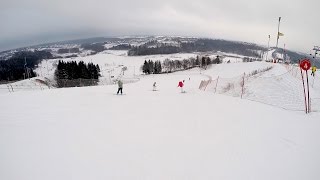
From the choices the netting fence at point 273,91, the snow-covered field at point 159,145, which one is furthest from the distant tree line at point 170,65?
the snow-covered field at point 159,145

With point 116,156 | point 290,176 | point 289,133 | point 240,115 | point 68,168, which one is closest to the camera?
point 290,176

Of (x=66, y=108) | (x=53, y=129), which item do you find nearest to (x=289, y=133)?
(x=53, y=129)

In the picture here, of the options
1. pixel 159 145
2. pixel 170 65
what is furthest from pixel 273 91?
pixel 170 65

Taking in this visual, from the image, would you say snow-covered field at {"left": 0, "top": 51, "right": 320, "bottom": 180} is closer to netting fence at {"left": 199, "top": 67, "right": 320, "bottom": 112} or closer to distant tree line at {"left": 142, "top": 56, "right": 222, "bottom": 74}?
netting fence at {"left": 199, "top": 67, "right": 320, "bottom": 112}

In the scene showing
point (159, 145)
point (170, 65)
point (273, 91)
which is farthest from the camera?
point (170, 65)

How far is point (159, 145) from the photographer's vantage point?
8.14 meters

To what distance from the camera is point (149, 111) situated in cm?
1371

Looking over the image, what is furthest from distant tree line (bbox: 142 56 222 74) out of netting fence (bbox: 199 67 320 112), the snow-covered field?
the snow-covered field

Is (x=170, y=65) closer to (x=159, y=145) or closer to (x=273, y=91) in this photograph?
(x=273, y=91)

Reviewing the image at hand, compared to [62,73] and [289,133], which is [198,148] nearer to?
[289,133]

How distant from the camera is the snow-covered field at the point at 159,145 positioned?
20.9 ft

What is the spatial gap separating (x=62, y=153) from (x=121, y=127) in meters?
3.17

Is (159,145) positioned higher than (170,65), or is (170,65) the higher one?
(159,145)

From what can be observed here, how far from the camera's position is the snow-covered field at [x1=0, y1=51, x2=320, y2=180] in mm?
6359
